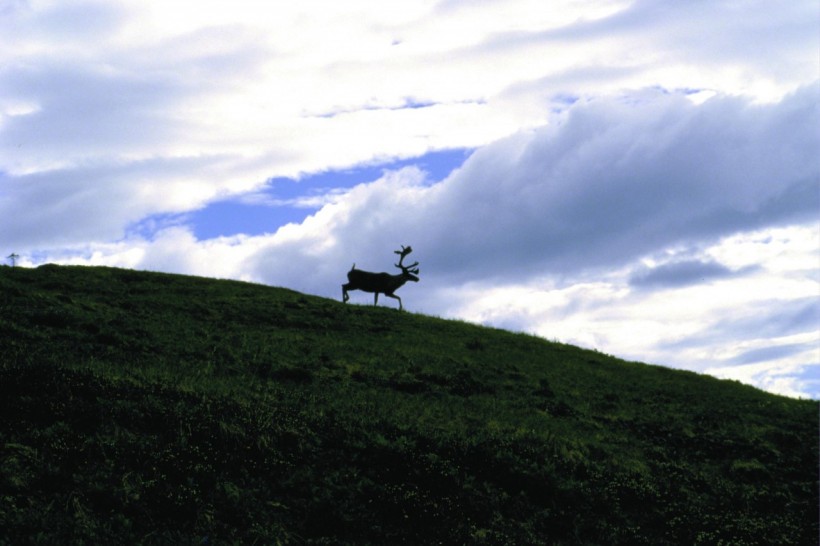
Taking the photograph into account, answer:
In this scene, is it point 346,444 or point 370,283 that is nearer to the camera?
point 346,444

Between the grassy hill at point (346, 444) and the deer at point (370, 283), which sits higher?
the deer at point (370, 283)

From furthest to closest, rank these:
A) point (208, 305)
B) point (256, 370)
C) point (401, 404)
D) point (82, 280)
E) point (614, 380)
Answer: point (82, 280), point (208, 305), point (614, 380), point (256, 370), point (401, 404)

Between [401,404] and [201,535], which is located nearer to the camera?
[201,535]

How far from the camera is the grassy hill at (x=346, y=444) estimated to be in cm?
1346

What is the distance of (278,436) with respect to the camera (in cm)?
1638

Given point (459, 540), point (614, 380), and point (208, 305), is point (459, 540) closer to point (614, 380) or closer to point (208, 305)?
point (614, 380)

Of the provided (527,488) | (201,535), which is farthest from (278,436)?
(527,488)

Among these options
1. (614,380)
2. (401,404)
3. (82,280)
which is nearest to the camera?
(401,404)

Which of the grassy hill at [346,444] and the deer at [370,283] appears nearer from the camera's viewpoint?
the grassy hill at [346,444]

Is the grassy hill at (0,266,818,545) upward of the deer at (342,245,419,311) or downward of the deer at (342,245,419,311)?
downward

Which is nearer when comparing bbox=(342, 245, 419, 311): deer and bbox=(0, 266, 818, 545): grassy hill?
bbox=(0, 266, 818, 545): grassy hill

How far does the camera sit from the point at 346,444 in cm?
1656

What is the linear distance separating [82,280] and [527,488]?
24.1 meters

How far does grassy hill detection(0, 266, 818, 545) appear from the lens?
13.5 meters
